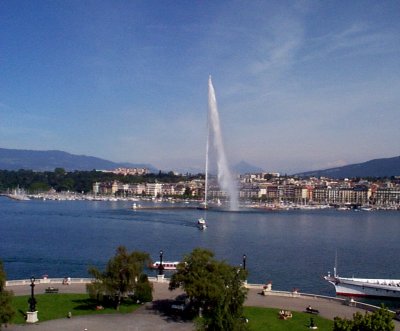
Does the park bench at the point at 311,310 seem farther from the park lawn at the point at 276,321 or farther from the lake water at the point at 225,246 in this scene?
the lake water at the point at 225,246

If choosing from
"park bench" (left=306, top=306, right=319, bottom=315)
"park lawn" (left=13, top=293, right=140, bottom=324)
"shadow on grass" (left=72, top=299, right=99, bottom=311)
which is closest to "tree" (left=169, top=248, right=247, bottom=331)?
"park lawn" (left=13, top=293, right=140, bottom=324)

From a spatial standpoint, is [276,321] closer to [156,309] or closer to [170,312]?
[170,312]

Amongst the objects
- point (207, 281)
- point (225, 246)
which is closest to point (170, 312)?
point (207, 281)

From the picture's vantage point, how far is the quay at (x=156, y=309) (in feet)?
41.5

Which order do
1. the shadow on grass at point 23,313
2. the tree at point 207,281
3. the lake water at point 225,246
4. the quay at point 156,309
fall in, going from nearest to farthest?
the tree at point 207,281 < the quay at point 156,309 < the shadow on grass at point 23,313 < the lake water at point 225,246

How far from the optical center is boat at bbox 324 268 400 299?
1977 cm

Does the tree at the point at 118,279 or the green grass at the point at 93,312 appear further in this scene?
the tree at the point at 118,279

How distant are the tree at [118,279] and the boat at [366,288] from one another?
28.0ft

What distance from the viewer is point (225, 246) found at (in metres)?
34.0

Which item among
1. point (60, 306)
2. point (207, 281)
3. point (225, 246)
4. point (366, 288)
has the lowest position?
point (366, 288)

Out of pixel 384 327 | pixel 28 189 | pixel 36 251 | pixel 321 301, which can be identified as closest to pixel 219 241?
pixel 36 251

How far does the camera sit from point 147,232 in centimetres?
4159

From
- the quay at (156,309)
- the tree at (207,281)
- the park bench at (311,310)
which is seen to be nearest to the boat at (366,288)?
the quay at (156,309)

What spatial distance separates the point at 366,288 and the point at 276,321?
7.73m
